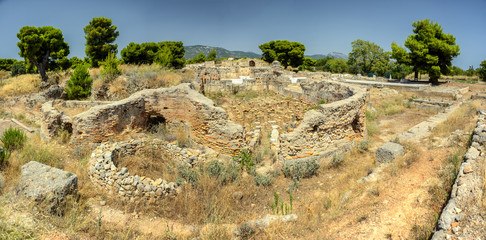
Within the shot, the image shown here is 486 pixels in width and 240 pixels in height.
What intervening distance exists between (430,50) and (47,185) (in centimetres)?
3283

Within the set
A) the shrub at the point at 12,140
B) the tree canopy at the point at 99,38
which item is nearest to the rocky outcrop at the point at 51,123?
the shrub at the point at 12,140

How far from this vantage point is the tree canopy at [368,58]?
42500 millimetres

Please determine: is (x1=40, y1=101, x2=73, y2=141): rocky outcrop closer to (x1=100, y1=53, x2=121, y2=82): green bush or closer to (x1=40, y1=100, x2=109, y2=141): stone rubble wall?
(x1=40, y1=100, x2=109, y2=141): stone rubble wall

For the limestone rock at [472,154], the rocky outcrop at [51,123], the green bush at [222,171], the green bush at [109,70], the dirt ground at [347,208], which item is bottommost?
the dirt ground at [347,208]

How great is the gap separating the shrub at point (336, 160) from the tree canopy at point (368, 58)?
40.2 metres

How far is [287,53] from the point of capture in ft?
139

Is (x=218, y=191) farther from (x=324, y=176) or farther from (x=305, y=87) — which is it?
(x=305, y=87)

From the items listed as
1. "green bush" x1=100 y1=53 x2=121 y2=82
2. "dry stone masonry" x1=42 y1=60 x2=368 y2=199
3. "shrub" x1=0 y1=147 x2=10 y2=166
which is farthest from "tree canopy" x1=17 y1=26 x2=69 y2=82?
"shrub" x1=0 y1=147 x2=10 y2=166

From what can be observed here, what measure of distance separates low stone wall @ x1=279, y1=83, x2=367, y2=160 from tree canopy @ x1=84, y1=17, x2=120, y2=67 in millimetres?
19842

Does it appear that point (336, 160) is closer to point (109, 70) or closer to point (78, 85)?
point (109, 70)

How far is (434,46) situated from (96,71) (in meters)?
31.2

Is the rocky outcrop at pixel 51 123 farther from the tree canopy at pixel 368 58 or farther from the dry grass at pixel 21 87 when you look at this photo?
the tree canopy at pixel 368 58

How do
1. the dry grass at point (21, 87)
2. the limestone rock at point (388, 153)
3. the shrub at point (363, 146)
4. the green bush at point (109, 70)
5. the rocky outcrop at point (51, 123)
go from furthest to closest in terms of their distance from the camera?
the dry grass at point (21, 87), the green bush at point (109, 70), the shrub at point (363, 146), the rocky outcrop at point (51, 123), the limestone rock at point (388, 153)

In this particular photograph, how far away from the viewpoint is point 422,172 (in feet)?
19.4
